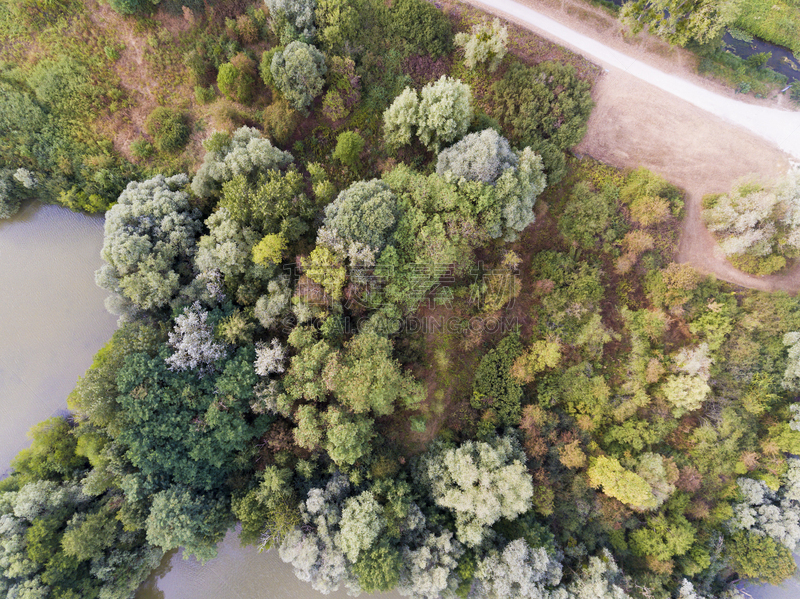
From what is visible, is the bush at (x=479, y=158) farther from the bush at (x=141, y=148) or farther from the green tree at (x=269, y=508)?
the green tree at (x=269, y=508)

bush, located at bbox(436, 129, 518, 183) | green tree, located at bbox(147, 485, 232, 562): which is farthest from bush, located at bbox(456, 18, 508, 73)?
green tree, located at bbox(147, 485, 232, 562)

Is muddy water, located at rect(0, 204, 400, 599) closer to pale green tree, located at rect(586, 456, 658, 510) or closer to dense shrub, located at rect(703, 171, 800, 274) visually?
pale green tree, located at rect(586, 456, 658, 510)

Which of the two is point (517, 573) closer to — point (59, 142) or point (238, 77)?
point (238, 77)

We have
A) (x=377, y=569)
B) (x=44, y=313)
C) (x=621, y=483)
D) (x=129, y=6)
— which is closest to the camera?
(x=377, y=569)

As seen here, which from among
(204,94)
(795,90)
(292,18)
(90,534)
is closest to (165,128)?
(204,94)

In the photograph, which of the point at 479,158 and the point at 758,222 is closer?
the point at 479,158

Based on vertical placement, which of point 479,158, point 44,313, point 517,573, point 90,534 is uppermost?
point 479,158

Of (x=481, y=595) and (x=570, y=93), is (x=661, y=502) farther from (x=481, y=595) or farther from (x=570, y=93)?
(x=570, y=93)
